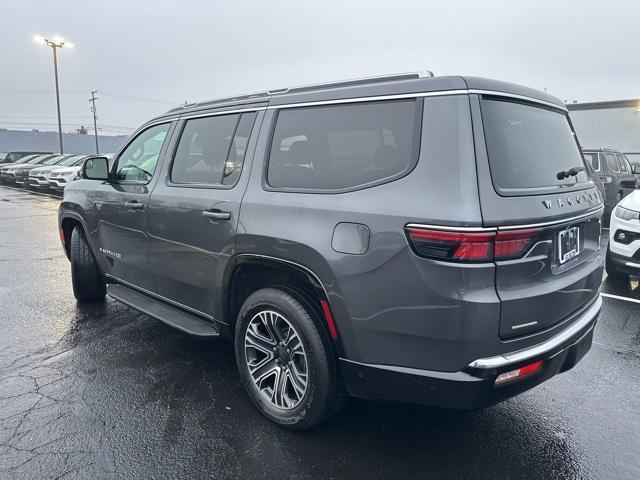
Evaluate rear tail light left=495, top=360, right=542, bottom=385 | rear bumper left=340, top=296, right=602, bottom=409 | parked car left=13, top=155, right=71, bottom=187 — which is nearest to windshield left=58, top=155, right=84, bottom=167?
parked car left=13, top=155, right=71, bottom=187

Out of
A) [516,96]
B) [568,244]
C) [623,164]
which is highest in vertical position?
[516,96]

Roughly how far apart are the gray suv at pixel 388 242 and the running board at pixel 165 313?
0.09ft

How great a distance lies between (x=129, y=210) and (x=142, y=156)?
1.71ft

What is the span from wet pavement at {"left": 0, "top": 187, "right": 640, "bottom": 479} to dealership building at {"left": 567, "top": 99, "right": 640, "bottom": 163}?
20568 millimetres

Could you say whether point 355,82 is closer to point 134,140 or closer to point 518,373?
point 518,373

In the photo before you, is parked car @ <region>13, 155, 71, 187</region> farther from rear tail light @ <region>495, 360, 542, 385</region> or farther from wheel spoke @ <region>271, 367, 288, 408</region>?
rear tail light @ <region>495, 360, 542, 385</region>

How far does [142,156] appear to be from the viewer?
13.3 ft

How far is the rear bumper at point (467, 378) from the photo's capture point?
81.7 inches

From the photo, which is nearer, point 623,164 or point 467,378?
point 467,378

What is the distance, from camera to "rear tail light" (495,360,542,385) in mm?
2113

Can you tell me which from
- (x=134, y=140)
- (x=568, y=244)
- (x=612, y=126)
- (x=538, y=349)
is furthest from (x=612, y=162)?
(x=612, y=126)

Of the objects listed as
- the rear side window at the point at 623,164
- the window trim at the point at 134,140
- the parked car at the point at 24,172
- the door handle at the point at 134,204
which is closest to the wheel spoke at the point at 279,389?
the door handle at the point at 134,204

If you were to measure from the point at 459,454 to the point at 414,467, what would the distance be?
298mm

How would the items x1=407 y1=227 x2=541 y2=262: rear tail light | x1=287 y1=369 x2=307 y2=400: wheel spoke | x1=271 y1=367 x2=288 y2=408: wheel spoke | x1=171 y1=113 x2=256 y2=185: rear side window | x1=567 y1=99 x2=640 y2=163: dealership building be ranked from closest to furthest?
x1=407 y1=227 x2=541 y2=262: rear tail light → x1=287 y1=369 x2=307 y2=400: wheel spoke → x1=271 y1=367 x2=288 y2=408: wheel spoke → x1=171 y1=113 x2=256 y2=185: rear side window → x1=567 y1=99 x2=640 y2=163: dealership building
